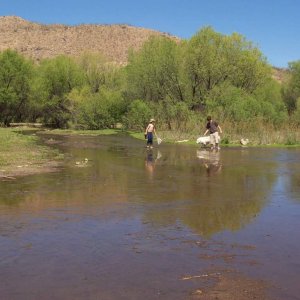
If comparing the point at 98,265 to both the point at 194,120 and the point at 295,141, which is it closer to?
the point at 295,141

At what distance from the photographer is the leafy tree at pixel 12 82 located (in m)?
67.6

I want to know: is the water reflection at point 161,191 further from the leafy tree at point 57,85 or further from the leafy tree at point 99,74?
the leafy tree at point 99,74

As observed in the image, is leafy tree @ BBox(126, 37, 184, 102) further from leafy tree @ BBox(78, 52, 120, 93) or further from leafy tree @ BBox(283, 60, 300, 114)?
leafy tree @ BBox(283, 60, 300, 114)

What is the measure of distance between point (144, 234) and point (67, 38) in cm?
14551

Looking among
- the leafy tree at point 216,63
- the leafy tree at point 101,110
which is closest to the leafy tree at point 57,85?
the leafy tree at point 101,110

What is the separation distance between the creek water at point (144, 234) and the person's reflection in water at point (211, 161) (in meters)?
1.41

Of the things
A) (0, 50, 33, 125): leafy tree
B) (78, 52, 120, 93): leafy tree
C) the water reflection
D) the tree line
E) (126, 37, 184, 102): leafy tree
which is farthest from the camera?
(78, 52, 120, 93): leafy tree

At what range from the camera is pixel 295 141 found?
104ft

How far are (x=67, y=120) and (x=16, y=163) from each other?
47018 millimetres

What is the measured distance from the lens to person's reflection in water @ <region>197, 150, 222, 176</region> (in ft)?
59.4

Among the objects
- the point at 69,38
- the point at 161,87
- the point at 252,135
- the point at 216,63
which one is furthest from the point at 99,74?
the point at 69,38

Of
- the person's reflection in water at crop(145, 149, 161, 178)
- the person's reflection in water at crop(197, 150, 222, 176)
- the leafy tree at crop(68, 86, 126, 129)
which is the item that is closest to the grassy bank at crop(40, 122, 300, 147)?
the person's reflection in water at crop(197, 150, 222, 176)

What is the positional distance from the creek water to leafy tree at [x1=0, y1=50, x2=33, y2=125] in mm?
54506

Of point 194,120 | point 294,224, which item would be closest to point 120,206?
point 294,224
